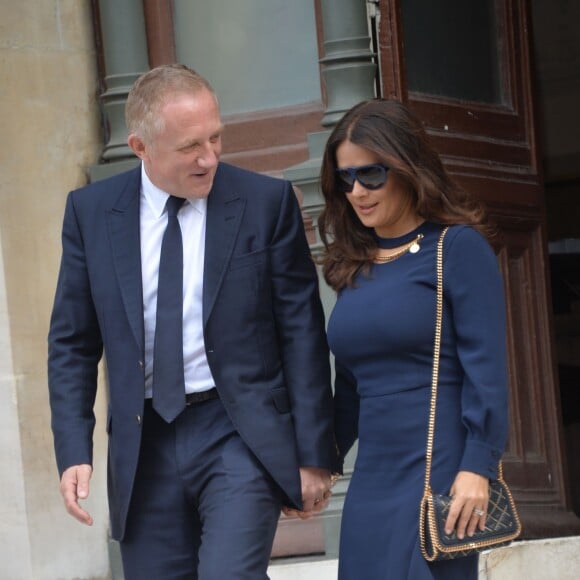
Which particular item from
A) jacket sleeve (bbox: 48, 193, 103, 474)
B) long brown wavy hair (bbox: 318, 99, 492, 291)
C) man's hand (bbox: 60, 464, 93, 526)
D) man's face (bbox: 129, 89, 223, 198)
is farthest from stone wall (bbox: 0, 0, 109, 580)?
long brown wavy hair (bbox: 318, 99, 492, 291)

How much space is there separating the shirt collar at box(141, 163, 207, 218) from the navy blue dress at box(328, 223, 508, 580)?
569 mm

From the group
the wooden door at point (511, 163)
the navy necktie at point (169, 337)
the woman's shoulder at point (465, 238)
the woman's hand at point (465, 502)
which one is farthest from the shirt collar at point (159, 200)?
the wooden door at point (511, 163)

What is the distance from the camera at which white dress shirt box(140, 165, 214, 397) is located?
13.7 ft

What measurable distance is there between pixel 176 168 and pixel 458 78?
2733 millimetres

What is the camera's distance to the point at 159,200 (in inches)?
170

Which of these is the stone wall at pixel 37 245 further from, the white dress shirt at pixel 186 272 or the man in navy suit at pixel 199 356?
the white dress shirt at pixel 186 272

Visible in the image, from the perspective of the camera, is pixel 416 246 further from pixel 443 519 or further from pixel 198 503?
pixel 198 503

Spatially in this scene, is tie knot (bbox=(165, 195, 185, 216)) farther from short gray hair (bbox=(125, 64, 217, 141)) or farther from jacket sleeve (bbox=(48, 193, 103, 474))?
jacket sleeve (bbox=(48, 193, 103, 474))

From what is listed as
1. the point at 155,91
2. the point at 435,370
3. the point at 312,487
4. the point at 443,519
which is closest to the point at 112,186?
the point at 155,91

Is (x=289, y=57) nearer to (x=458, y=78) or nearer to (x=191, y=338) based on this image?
(x=458, y=78)

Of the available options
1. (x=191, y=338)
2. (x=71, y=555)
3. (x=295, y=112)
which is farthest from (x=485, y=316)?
(x=71, y=555)

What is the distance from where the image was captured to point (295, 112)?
21.5ft

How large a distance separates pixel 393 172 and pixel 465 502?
924 mm

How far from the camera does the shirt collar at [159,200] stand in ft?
14.1
